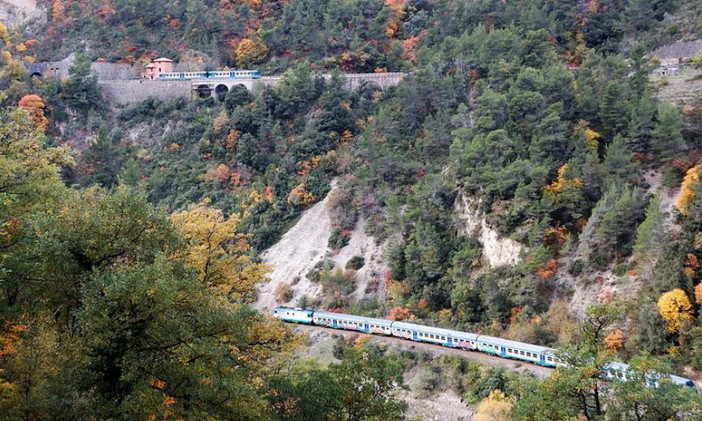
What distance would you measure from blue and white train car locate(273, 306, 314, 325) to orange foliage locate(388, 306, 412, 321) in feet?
14.2

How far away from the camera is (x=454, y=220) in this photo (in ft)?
110

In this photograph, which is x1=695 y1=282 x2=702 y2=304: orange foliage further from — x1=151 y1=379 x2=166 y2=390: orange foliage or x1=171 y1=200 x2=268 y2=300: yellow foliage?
x1=151 y1=379 x2=166 y2=390: orange foliage

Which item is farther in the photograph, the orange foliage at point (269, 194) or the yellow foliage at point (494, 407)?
the orange foliage at point (269, 194)

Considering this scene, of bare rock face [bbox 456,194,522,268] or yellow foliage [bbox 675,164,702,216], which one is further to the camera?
bare rock face [bbox 456,194,522,268]

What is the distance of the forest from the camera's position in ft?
35.2

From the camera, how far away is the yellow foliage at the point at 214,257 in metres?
15.2

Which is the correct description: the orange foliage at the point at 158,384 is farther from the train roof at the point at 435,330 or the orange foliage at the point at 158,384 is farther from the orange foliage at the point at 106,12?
the orange foliage at the point at 106,12

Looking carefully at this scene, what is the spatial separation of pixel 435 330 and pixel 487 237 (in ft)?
19.6

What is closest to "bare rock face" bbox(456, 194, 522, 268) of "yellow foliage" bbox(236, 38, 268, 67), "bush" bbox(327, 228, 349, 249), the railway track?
the railway track

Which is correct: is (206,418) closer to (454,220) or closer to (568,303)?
(568,303)

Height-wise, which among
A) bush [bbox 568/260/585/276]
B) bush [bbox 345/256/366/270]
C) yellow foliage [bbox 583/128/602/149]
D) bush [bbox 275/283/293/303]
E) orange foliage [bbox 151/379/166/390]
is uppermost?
orange foliage [bbox 151/379/166/390]

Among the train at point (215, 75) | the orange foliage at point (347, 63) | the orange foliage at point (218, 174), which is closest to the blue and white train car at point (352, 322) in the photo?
the orange foliage at point (218, 174)

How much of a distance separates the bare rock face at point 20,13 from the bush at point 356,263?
41457 mm

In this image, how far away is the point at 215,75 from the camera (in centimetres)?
4966
